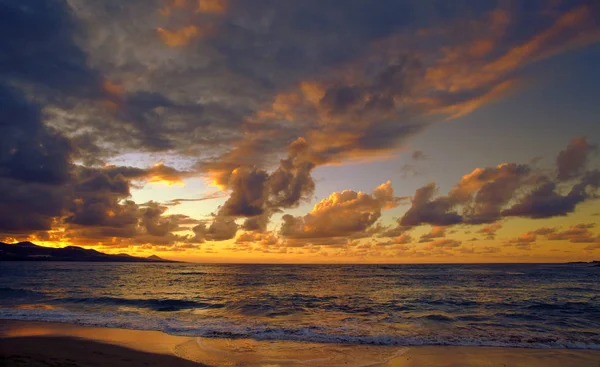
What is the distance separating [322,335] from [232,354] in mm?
6267

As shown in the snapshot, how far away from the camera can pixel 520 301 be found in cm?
3659

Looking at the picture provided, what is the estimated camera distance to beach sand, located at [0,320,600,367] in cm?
1411

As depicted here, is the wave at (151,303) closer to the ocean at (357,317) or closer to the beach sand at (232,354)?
the ocean at (357,317)

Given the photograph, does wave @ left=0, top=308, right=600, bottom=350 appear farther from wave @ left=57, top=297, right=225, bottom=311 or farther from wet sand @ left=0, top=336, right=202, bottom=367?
wave @ left=57, top=297, right=225, bottom=311

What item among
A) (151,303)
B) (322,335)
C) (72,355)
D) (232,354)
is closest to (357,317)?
(322,335)

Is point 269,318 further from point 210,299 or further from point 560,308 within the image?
point 560,308

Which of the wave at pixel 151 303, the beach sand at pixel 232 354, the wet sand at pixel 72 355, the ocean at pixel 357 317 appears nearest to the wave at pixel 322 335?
the ocean at pixel 357 317

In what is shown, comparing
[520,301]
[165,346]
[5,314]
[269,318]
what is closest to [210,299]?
[269,318]

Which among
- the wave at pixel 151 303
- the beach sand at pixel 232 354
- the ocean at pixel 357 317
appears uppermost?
the beach sand at pixel 232 354

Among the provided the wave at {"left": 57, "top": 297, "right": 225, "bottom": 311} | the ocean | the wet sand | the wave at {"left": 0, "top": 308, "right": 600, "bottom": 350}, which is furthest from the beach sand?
the wave at {"left": 57, "top": 297, "right": 225, "bottom": 311}

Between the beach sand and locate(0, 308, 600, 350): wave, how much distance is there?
119 cm

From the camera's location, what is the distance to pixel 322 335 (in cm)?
2009

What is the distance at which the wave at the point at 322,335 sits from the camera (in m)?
18.6

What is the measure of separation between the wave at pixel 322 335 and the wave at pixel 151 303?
8638 millimetres
